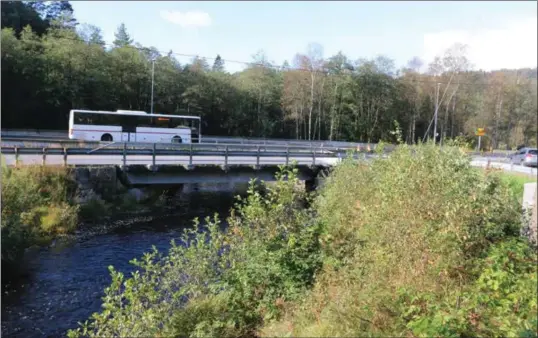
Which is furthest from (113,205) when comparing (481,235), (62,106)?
(62,106)

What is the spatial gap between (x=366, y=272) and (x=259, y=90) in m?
49.8

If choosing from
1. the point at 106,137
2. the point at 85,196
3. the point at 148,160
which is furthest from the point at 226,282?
the point at 106,137

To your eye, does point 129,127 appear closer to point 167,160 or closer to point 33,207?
point 167,160

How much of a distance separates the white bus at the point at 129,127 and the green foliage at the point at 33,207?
15.8m

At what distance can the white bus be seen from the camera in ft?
106

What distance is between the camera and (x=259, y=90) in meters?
54.5

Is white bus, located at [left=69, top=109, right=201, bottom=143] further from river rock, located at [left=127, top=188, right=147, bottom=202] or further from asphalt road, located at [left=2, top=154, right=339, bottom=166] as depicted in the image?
river rock, located at [left=127, top=188, right=147, bottom=202]

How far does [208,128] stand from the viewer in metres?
54.7

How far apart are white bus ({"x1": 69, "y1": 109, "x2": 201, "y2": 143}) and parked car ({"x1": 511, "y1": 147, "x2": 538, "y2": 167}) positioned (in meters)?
23.9

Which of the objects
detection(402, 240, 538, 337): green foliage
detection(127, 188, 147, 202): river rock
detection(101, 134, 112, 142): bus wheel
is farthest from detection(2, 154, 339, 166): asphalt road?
detection(101, 134, 112, 142): bus wheel

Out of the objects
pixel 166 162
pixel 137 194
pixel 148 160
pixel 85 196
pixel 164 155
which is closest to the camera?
pixel 85 196

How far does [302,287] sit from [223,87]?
49921 mm

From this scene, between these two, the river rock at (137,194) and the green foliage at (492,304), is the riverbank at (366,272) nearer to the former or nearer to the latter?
the green foliage at (492,304)

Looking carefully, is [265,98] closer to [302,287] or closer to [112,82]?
[112,82]
